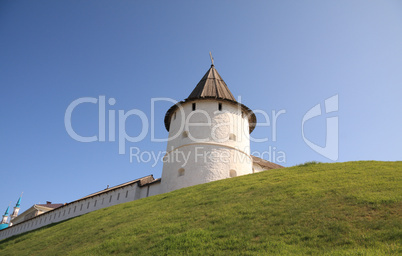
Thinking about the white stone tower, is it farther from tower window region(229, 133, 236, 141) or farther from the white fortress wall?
Answer: the white fortress wall

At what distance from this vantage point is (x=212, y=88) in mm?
22578

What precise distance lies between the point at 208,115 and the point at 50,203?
3693cm

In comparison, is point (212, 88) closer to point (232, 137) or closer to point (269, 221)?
point (232, 137)

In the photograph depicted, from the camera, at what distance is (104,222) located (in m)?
11.8

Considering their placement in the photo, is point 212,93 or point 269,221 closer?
point 269,221

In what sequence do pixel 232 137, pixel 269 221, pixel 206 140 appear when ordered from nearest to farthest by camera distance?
1. pixel 269 221
2. pixel 206 140
3. pixel 232 137

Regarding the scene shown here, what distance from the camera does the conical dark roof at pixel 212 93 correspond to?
21284 mm

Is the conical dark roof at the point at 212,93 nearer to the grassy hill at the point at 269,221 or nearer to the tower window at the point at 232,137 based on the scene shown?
the tower window at the point at 232,137

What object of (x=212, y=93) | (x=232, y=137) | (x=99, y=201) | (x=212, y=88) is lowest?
(x=99, y=201)

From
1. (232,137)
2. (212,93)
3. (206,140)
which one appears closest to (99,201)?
(206,140)

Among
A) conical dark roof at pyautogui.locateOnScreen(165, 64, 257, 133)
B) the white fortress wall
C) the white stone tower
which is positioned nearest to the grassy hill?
the white stone tower

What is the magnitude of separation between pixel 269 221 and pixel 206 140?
12.1 metres

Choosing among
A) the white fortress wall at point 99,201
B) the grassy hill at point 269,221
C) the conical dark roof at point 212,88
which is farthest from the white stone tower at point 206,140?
the grassy hill at point 269,221

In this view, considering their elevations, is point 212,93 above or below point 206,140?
above
